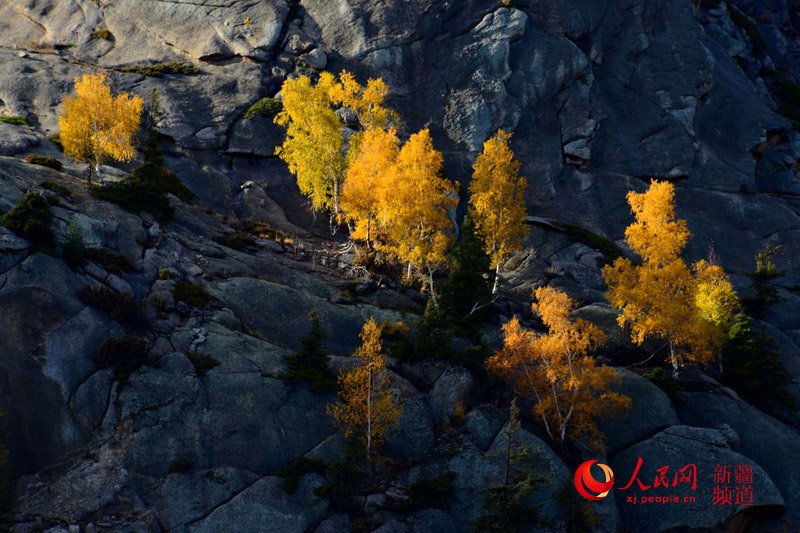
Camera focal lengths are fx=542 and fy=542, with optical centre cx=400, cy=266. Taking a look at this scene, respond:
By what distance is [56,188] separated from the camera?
3766cm

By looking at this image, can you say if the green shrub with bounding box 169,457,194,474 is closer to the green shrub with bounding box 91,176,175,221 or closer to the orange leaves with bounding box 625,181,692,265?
the green shrub with bounding box 91,176,175,221

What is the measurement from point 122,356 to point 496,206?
31688 millimetres

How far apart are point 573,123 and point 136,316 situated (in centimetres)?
5943

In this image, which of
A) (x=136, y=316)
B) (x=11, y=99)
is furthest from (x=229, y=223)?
(x=11, y=99)

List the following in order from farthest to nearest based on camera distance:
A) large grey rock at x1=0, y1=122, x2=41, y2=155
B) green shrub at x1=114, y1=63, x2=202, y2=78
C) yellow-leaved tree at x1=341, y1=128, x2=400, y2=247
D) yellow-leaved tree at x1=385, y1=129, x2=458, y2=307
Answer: green shrub at x1=114, y1=63, x2=202, y2=78, yellow-leaved tree at x1=341, y1=128, x2=400, y2=247, large grey rock at x1=0, y1=122, x2=41, y2=155, yellow-leaved tree at x1=385, y1=129, x2=458, y2=307

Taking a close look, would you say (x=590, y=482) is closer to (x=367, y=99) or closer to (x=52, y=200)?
(x=52, y=200)

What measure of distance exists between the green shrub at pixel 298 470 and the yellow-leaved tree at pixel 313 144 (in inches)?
1161

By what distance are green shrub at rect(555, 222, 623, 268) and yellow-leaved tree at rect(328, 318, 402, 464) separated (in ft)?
114

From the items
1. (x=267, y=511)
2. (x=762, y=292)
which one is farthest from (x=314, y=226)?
(x=762, y=292)

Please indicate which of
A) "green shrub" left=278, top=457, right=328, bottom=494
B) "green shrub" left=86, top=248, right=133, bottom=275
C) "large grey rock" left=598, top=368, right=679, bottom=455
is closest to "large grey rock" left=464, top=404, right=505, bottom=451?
"large grey rock" left=598, top=368, right=679, bottom=455

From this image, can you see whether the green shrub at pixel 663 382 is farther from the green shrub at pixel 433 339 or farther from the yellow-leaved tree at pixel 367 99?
the yellow-leaved tree at pixel 367 99

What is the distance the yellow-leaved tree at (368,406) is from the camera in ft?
99.4

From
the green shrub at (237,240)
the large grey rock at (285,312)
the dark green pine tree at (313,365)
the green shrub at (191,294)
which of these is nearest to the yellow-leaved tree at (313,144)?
the green shrub at (237,240)

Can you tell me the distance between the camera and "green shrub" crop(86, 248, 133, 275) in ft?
109
